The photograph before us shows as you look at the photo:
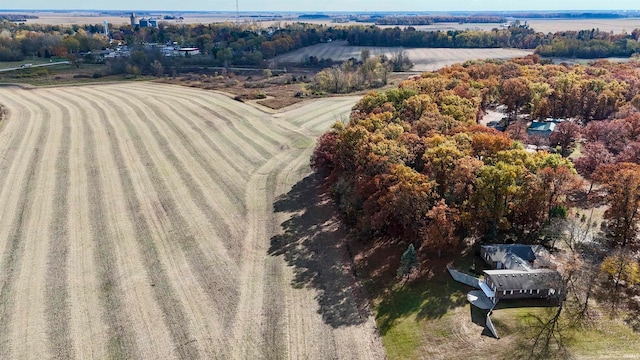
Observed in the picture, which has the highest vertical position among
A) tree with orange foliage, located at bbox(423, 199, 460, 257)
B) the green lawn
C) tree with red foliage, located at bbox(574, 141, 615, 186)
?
tree with red foliage, located at bbox(574, 141, 615, 186)

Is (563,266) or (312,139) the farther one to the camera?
(312,139)

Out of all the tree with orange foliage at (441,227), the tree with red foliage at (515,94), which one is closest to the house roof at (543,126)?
the tree with red foliage at (515,94)

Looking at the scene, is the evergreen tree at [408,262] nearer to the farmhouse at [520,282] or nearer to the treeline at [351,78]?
the farmhouse at [520,282]

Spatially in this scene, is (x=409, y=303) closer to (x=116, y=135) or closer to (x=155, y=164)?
(x=155, y=164)

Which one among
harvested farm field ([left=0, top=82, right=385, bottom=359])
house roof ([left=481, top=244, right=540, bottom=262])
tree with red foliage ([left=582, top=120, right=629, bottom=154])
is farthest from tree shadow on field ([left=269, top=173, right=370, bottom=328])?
tree with red foliage ([left=582, top=120, right=629, bottom=154])

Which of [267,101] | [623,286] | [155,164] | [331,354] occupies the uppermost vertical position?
[267,101]

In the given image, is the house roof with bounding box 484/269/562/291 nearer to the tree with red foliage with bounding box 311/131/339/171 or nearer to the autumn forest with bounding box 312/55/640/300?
the autumn forest with bounding box 312/55/640/300

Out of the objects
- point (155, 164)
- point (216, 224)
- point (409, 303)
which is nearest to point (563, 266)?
point (409, 303)

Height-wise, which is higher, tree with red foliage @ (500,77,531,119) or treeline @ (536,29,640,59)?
treeline @ (536,29,640,59)
